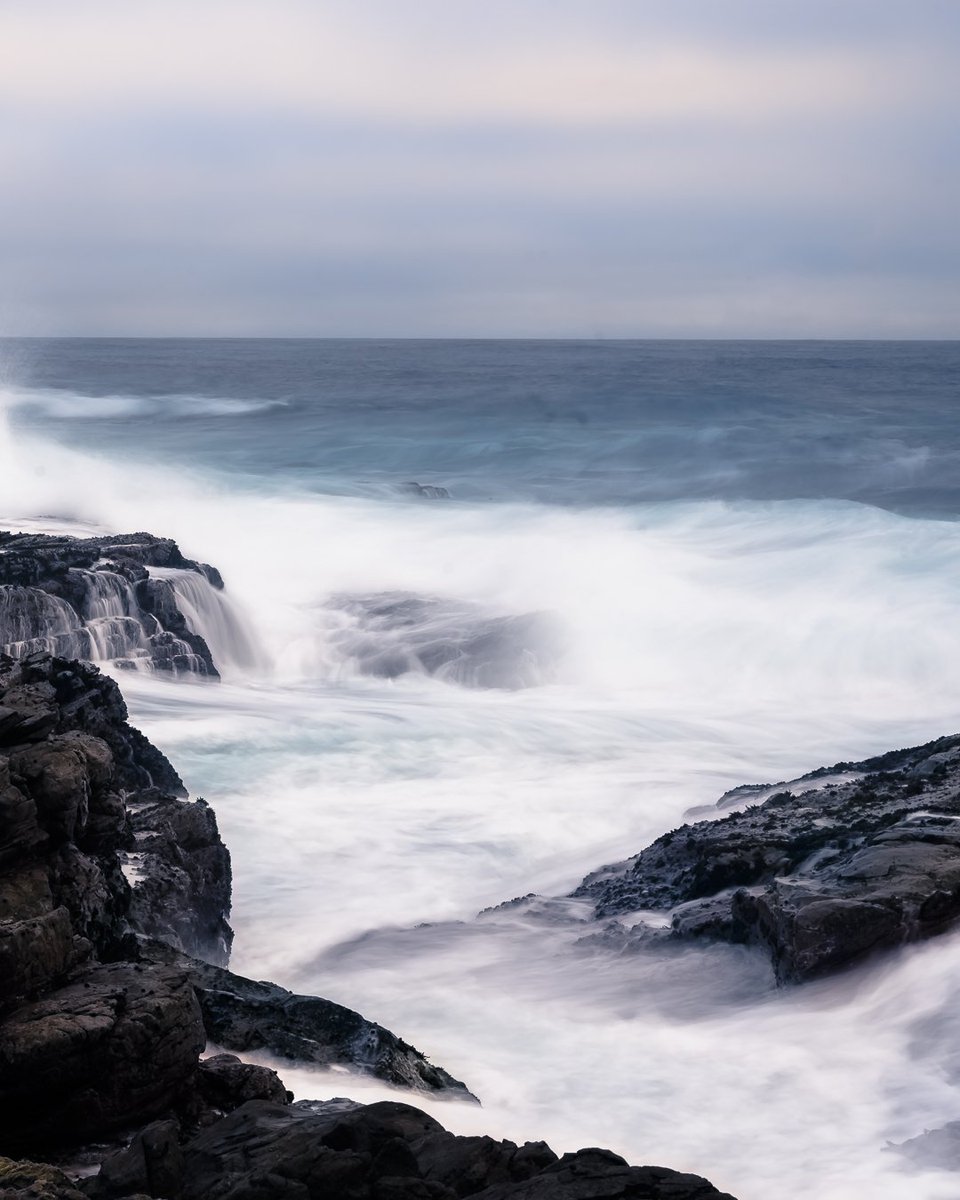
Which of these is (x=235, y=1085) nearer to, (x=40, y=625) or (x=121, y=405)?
(x=40, y=625)

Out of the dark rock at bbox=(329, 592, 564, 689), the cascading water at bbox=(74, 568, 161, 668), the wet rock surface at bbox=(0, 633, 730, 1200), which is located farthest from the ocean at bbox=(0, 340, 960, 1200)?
the cascading water at bbox=(74, 568, 161, 668)

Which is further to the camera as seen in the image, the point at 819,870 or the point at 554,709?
the point at 554,709

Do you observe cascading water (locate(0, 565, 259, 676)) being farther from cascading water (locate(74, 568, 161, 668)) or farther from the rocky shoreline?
the rocky shoreline

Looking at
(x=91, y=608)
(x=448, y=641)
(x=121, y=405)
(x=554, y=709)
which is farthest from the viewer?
(x=121, y=405)

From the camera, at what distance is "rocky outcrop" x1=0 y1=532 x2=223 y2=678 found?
51.2 feet

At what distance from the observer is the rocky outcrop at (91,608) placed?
1562 centimetres

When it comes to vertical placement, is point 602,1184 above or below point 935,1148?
above

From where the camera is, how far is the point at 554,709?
17.4m

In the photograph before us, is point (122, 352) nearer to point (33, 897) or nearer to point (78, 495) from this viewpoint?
point (78, 495)

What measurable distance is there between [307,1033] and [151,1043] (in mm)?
1470

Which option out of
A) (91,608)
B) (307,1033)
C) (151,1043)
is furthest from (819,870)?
(91,608)

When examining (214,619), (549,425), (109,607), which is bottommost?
(214,619)

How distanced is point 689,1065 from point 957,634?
48.9 feet

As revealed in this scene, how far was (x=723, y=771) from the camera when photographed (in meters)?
14.9
